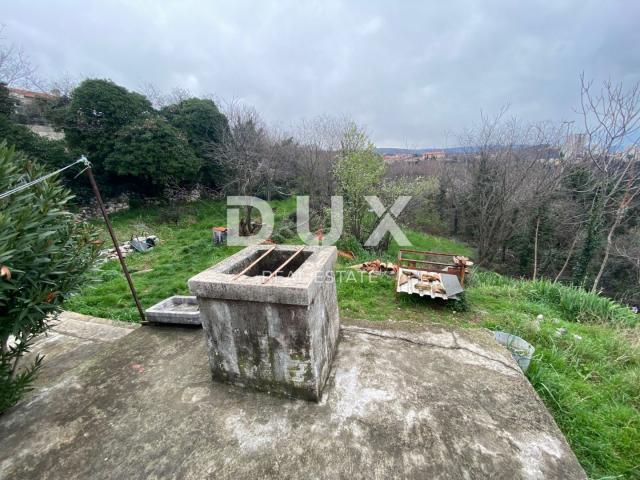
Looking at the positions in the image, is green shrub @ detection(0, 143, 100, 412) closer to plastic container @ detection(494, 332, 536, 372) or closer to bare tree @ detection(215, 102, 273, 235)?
plastic container @ detection(494, 332, 536, 372)

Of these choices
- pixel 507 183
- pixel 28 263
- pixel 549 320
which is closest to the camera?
pixel 28 263

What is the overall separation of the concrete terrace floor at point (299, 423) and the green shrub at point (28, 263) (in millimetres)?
504

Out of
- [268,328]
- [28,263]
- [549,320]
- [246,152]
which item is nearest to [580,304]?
[549,320]

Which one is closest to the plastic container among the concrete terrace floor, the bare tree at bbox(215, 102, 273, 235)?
the concrete terrace floor

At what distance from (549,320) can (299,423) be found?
473 cm

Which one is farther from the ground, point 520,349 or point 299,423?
point 299,423

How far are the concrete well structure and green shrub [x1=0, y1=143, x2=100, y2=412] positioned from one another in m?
1.19

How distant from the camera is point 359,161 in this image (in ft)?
28.2

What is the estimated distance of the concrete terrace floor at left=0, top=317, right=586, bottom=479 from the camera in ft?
5.23

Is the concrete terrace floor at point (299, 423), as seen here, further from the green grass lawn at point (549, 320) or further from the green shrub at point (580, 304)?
the green shrub at point (580, 304)

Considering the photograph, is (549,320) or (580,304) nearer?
(549,320)

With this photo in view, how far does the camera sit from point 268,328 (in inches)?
75.2

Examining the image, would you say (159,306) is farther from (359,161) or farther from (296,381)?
(359,161)

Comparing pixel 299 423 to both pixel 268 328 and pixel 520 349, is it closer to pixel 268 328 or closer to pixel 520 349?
pixel 268 328
